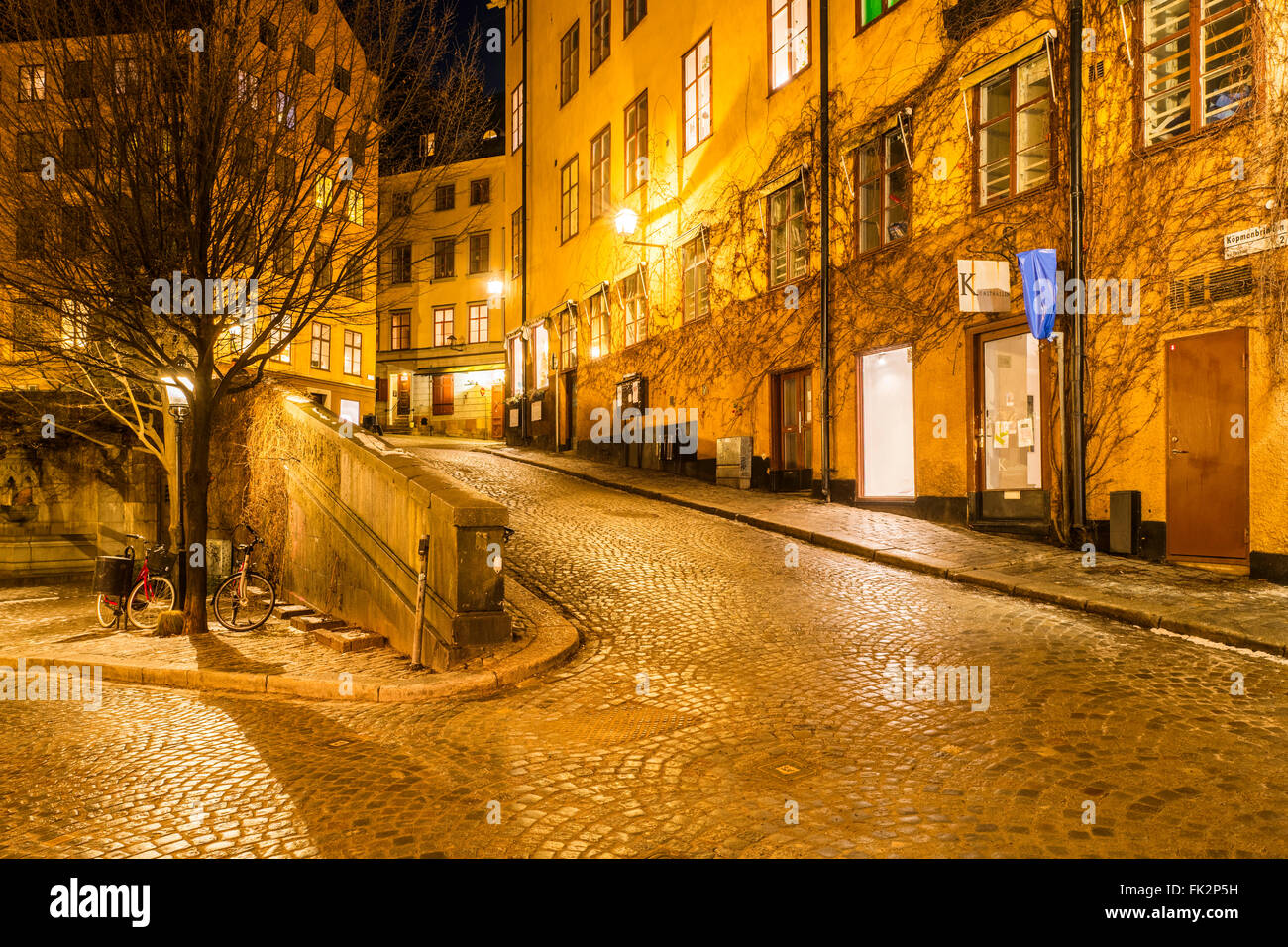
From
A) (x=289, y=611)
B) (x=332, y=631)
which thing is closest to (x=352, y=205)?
(x=289, y=611)

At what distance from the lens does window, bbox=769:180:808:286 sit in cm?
1706

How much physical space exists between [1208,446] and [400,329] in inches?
1713

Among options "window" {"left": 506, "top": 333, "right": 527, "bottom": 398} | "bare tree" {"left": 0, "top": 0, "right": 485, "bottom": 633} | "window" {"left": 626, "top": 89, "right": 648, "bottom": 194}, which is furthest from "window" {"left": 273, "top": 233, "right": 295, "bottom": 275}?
"window" {"left": 506, "top": 333, "right": 527, "bottom": 398}

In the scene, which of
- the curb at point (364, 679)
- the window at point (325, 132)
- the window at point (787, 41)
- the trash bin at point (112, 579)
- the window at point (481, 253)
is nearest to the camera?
the curb at point (364, 679)

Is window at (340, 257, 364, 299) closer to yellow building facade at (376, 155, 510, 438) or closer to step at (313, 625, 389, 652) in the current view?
step at (313, 625, 389, 652)

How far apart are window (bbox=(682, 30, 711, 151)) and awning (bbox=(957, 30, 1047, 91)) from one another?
826 centimetres

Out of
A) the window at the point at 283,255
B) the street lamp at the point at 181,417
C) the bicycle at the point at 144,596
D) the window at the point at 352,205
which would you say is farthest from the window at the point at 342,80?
the bicycle at the point at 144,596

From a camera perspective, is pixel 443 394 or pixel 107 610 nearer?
pixel 107 610

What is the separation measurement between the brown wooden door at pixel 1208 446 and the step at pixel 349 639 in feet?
30.3

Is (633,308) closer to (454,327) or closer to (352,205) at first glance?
(352,205)

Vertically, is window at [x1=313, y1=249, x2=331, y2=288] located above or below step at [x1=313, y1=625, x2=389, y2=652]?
above

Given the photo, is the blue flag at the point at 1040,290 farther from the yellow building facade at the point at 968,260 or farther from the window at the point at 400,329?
the window at the point at 400,329

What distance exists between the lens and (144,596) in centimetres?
1099

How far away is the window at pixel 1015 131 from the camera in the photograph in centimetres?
1203
